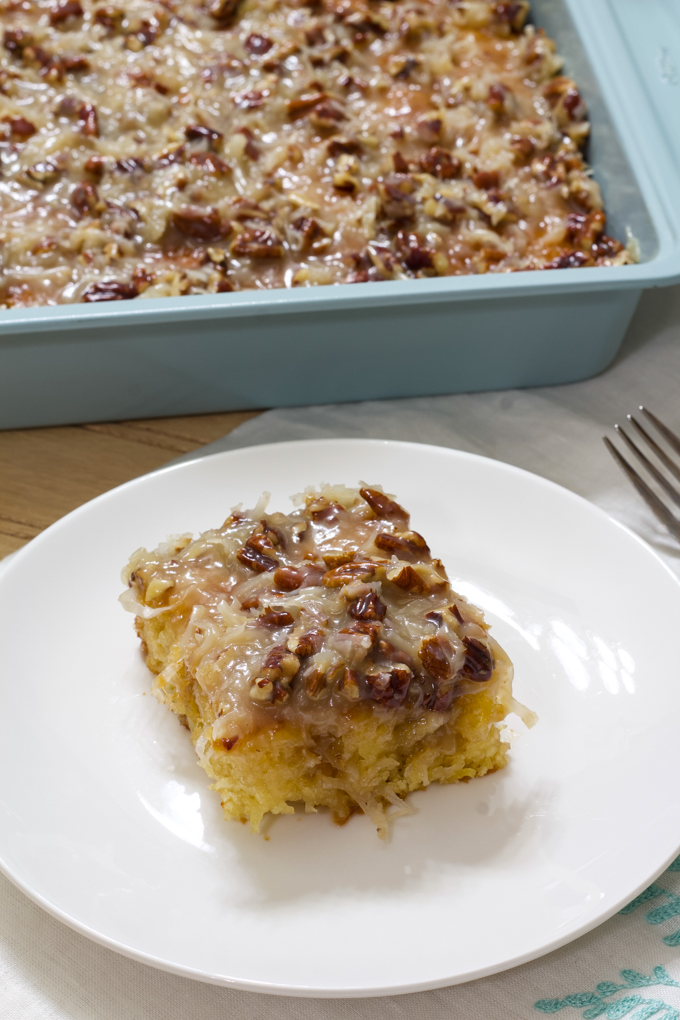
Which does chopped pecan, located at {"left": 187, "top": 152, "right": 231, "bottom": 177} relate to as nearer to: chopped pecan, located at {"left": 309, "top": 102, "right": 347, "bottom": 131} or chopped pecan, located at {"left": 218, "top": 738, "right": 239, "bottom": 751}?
chopped pecan, located at {"left": 309, "top": 102, "right": 347, "bottom": 131}

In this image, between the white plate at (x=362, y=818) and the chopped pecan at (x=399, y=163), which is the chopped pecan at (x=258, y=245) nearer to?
the chopped pecan at (x=399, y=163)

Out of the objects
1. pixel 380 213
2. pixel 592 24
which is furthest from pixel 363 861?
pixel 592 24

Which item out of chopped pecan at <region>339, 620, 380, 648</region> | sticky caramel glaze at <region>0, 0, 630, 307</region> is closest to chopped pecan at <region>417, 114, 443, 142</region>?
sticky caramel glaze at <region>0, 0, 630, 307</region>

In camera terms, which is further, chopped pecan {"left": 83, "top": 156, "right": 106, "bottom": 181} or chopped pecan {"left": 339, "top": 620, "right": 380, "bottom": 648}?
chopped pecan {"left": 83, "top": 156, "right": 106, "bottom": 181}

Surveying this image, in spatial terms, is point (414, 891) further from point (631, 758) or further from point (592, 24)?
point (592, 24)

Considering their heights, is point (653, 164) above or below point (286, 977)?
above

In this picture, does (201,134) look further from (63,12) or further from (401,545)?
(401,545)
